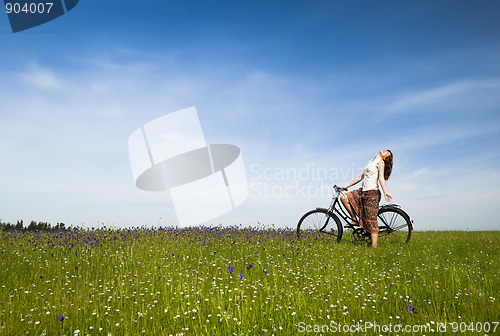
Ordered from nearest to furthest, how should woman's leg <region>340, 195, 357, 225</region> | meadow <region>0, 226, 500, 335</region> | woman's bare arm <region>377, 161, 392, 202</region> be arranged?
meadow <region>0, 226, 500, 335</region> < woman's bare arm <region>377, 161, 392, 202</region> < woman's leg <region>340, 195, 357, 225</region>

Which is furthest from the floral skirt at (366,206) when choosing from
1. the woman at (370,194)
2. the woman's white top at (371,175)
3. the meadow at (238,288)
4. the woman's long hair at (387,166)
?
the meadow at (238,288)

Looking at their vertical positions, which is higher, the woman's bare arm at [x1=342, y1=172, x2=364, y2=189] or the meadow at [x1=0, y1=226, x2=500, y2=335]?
the woman's bare arm at [x1=342, y1=172, x2=364, y2=189]

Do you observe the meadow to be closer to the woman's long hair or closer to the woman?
the woman

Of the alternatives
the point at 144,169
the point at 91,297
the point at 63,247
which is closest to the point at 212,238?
the point at 144,169

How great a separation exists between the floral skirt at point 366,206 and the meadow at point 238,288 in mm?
816

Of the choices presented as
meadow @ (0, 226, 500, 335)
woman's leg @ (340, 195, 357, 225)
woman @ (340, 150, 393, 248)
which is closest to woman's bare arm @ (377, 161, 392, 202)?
woman @ (340, 150, 393, 248)

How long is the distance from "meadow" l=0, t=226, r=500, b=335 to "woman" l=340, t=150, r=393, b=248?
886 mm

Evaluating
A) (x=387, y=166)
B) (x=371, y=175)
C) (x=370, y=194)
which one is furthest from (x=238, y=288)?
(x=387, y=166)

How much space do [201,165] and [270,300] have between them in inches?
196

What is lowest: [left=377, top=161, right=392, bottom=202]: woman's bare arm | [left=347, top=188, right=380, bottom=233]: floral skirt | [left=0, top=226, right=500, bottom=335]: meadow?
[left=0, top=226, right=500, bottom=335]: meadow

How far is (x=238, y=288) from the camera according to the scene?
5.45 m

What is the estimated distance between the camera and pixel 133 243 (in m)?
9.49

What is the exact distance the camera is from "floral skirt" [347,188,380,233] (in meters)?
9.81

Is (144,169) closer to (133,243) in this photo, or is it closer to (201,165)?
(201,165)
